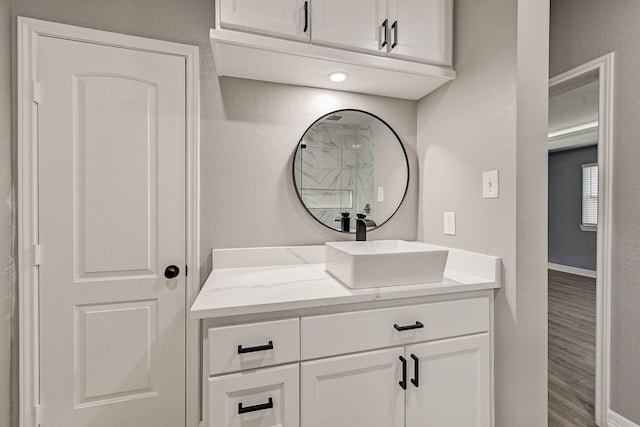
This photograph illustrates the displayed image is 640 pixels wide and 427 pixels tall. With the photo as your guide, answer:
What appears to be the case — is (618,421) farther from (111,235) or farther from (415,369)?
(111,235)

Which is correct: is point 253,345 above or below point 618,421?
above

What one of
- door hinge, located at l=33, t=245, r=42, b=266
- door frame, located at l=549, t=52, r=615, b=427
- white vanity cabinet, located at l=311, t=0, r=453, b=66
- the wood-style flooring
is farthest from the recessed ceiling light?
the wood-style flooring

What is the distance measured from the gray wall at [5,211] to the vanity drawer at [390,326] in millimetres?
1282

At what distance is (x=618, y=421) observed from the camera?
1.49 meters

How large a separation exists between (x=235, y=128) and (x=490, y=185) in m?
1.30

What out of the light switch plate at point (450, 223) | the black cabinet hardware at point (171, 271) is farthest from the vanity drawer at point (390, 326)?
the black cabinet hardware at point (171, 271)

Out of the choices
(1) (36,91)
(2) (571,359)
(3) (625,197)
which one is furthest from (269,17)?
(2) (571,359)

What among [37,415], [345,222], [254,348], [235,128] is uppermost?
[235,128]

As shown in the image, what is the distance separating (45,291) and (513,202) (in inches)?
82.4

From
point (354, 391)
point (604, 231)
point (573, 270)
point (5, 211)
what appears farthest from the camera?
point (573, 270)

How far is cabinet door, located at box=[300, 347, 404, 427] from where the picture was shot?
1.06 metres

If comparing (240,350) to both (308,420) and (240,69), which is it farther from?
(240,69)

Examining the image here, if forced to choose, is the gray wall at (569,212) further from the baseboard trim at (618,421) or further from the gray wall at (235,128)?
the gray wall at (235,128)

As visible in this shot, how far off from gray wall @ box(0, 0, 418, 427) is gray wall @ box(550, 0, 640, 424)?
1327 mm
